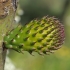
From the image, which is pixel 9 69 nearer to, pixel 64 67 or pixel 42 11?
pixel 64 67

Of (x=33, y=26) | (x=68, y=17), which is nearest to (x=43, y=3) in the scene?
(x=68, y=17)

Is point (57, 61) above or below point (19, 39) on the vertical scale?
above

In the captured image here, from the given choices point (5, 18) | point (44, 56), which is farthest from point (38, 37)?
point (44, 56)

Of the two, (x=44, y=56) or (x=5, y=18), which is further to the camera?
(x=44, y=56)

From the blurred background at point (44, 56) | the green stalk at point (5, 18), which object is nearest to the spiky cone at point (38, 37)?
the green stalk at point (5, 18)

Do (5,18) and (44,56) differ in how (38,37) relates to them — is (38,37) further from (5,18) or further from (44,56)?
(44,56)

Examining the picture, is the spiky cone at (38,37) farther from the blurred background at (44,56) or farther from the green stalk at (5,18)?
the blurred background at (44,56)
